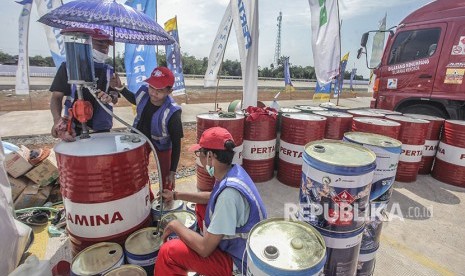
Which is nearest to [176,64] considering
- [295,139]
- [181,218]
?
[295,139]

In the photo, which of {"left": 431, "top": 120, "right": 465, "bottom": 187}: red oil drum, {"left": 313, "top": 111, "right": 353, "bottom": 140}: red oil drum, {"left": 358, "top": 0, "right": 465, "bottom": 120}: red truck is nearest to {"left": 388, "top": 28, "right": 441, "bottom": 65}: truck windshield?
{"left": 358, "top": 0, "right": 465, "bottom": 120}: red truck

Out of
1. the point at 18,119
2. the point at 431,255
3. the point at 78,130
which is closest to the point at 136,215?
the point at 78,130

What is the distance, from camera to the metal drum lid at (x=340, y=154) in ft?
5.79

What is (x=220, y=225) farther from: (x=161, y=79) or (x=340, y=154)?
(x=161, y=79)

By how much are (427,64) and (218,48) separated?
498cm

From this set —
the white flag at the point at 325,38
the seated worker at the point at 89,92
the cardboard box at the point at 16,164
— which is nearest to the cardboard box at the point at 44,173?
the cardboard box at the point at 16,164

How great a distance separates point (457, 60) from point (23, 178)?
Result: 8.28 meters

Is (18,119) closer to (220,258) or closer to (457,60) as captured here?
(220,258)

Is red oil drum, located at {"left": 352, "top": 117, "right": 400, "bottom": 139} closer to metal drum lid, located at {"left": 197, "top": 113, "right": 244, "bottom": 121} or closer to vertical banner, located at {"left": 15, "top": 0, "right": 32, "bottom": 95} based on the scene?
metal drum lid, located at {"left": 197, "top": 113, "right": 244, "bottom": 121}

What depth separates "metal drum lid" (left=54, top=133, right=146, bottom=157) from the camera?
80.7 inches

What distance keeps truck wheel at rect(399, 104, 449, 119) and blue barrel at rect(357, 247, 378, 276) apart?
5.30 metres

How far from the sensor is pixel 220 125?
3852 millimetres

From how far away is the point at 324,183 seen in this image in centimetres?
175

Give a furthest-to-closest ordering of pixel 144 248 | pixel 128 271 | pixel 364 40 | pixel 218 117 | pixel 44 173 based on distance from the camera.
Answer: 1. pixel 364 40
2. pixel 218 117
3. pixel 44 173
4. pixel 144 248
5. pixel 128 271
